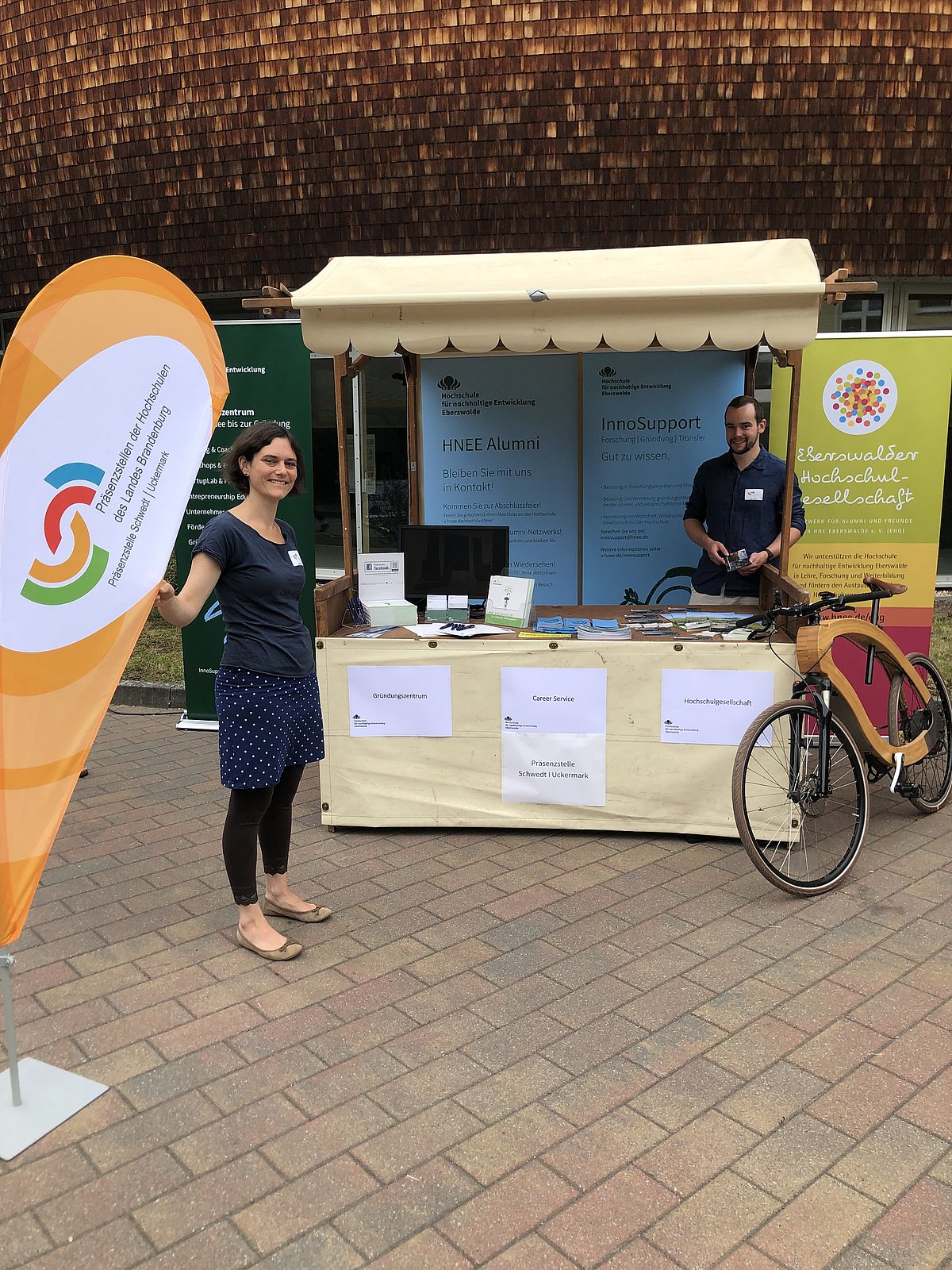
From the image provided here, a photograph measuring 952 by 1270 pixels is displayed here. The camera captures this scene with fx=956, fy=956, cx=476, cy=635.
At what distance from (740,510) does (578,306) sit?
162cm

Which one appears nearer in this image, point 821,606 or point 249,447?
point 249,447

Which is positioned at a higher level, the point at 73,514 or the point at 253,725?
the point at 73,514

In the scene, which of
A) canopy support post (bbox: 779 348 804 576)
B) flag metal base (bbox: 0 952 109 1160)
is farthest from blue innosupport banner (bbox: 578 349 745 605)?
flag metal base (bbox: 0 952 109 1160)

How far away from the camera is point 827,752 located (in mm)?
3953

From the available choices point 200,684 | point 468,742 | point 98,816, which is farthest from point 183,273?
point 468,742

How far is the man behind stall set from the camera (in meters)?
5.01

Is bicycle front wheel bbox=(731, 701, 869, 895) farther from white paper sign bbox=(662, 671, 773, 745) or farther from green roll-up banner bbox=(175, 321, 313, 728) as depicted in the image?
green roll-up banner bbox=(175, 321, 313, 728)

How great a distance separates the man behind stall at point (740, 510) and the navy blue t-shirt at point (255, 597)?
8.61ft

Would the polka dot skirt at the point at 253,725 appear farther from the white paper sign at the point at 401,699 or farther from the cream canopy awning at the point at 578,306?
the cream canopy awning at the point at 578,306

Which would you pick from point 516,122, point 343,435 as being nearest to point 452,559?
point 343,435

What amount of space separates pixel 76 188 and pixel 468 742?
7.35m

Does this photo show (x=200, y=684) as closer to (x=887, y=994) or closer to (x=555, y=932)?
(x=555, y=932)

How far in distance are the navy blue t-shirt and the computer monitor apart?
1657mm

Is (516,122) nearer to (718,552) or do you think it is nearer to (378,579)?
(718,552)
